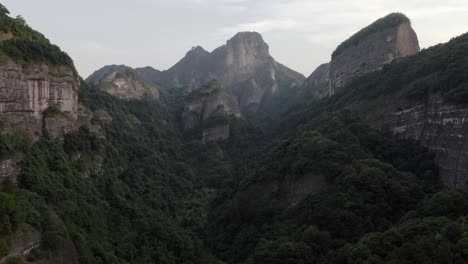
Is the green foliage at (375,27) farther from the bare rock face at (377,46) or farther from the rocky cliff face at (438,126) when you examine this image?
the rocky cliff face at (438,126)

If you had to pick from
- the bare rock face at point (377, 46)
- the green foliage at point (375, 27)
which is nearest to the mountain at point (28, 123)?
the bare rock face at point (377, 46)

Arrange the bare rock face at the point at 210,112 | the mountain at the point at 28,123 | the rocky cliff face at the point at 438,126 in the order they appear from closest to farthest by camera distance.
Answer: the mountain at the point at 28,123
the rocky cliff face at the point at 438,126
the bare rock face at the point at 210,112

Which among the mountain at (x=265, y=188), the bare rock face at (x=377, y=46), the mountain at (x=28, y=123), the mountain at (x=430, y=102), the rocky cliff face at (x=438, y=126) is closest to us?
the mountain at (x=28, y=123)

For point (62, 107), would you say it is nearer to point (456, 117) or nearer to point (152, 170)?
point (152, 170)

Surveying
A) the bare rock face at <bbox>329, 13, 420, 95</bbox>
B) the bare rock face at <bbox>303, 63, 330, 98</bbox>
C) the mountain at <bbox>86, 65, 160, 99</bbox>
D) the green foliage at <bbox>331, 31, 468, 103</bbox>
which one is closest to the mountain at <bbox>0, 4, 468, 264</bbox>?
the green foliage at <bbox>331, 31, 468, 103</bbox>

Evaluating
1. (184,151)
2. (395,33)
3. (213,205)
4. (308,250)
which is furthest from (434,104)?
(184,151)

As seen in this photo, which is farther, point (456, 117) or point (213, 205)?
point (213, 205)
